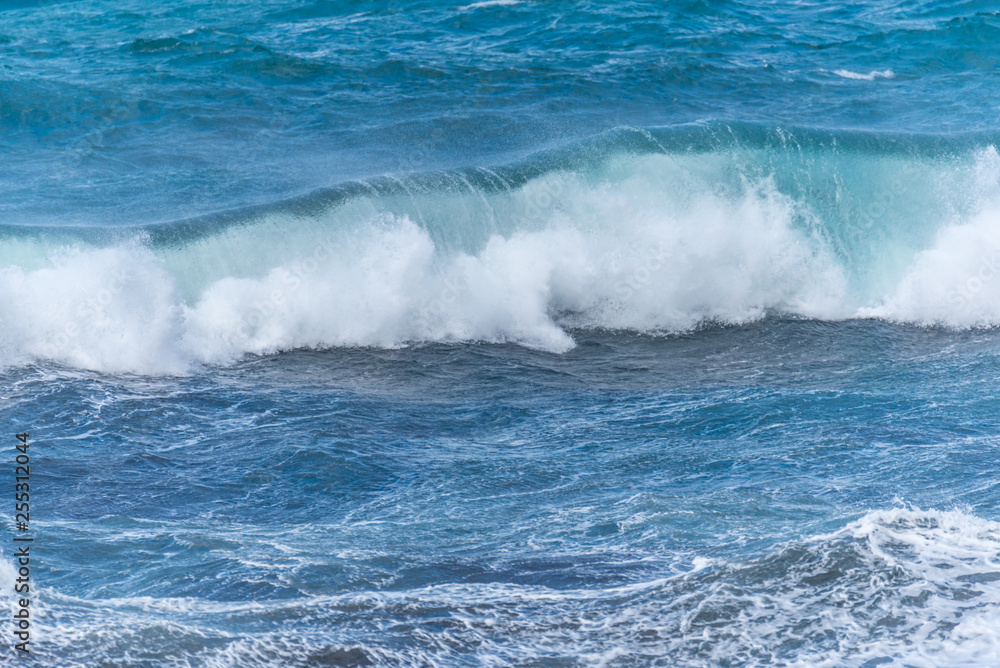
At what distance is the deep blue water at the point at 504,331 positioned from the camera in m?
6.39

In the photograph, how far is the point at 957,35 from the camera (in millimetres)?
19078

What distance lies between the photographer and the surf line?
599 cm

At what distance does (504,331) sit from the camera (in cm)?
1255

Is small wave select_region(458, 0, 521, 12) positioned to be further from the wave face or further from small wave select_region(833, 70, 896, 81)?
the wave face

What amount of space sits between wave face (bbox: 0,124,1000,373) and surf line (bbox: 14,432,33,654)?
9.38ft

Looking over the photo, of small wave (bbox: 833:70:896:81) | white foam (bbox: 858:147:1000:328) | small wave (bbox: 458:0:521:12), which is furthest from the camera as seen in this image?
small wave (bbox: 458:0:521:12)

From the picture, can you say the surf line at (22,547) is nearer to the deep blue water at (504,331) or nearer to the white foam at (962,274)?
the deep blue water at (504,331)

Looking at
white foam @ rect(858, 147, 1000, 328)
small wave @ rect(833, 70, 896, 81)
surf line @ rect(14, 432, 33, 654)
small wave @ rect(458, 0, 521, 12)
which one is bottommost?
white foam @ rect(858, 147, 1000, 328)

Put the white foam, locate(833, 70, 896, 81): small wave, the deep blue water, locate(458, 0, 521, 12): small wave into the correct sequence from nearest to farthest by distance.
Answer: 1. the deep blue water
2. the white foam
3. locate(833, 70, 896, 81): small wave
4. locate(458, 0, 521, 12): small wave

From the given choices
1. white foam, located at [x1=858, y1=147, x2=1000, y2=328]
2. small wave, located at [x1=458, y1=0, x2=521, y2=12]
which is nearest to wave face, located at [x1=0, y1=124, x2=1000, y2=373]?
white foam, located at [x1=858, y1=147, x2=1000, y2=328]

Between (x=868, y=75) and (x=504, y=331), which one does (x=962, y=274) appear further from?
(x=504, y=331)

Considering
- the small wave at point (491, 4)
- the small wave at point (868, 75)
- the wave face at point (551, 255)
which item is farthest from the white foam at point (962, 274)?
the small wave at point (491, 4)

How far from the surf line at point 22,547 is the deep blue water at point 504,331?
0.08m

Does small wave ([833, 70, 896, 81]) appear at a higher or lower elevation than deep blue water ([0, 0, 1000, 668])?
higher
